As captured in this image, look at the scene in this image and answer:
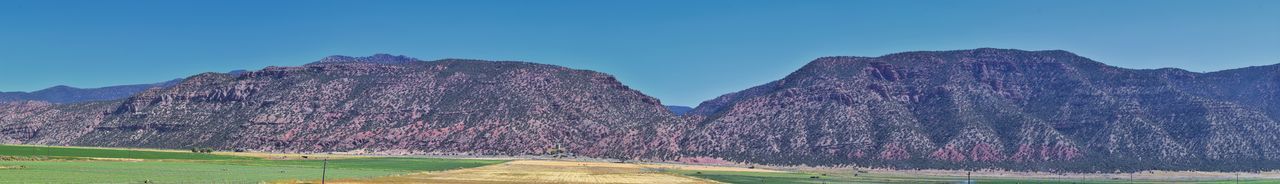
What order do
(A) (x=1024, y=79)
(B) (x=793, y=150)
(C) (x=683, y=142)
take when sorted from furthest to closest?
1. (A) (x=1024, y=79)
2. (C) (x=683, y=142)
3. (B) (x=793, y=150)

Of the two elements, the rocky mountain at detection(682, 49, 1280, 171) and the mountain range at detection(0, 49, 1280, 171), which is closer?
the rocky mountain at detection(682, 49, 1280, 171)

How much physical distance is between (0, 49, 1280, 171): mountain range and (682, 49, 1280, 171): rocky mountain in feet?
1.03

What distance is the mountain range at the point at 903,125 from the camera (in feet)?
491

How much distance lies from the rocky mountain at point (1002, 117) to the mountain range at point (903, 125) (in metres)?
0.32

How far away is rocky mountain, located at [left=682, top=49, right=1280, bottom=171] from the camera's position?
147875mm

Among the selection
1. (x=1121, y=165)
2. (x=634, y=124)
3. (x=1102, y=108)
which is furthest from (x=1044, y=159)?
(x=634, y=124)

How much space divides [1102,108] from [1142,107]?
6.12m

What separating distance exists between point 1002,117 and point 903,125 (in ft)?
56.4

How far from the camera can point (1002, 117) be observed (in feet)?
549

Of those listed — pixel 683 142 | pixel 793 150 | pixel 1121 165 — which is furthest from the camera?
pixel 683 142

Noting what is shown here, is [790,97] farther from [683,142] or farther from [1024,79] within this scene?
[1024,79]

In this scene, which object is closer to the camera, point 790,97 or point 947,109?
point 947,109

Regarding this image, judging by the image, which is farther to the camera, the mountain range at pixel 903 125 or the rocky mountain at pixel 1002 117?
the mountain range at pixel 903 125

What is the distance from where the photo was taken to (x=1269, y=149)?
14638cm
